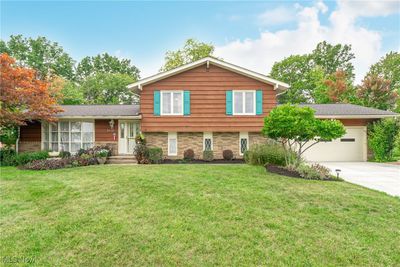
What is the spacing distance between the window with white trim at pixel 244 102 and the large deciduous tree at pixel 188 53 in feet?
56.7

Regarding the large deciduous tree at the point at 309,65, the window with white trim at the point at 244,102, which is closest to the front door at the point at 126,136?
the window with white trim at the point at 244,102

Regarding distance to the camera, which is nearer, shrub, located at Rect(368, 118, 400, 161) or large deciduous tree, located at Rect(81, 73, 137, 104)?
shrub, located at Rect(368, 118, 400, 161)

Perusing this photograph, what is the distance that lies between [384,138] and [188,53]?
22.3 m

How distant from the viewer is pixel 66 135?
43.0 feet

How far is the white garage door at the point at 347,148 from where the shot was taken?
13422 millimetres

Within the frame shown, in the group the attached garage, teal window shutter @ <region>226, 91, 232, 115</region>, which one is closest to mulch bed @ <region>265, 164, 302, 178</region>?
teal window shutter @ <region>226, 91, 232, 115</region>

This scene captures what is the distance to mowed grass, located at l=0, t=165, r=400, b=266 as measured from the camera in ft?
10.2

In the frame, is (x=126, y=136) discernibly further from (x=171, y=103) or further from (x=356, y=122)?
(x=356, y=122)

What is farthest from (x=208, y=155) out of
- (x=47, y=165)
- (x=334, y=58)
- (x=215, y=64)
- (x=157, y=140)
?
(x=334, y=58)

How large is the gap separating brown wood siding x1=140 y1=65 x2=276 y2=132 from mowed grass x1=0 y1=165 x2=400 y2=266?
224 inches

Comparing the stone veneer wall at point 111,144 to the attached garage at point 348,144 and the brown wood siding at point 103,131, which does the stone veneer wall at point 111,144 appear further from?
the attached garage at point 348,144

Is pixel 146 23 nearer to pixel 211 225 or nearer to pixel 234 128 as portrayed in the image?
pixel 234 128

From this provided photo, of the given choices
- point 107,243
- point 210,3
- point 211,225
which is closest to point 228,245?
point 211,225

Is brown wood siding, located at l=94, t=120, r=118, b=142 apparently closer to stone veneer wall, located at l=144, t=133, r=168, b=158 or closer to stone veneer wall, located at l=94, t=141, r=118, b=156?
stone veneer wall, located at l=94, t=141, r=118, b=156
